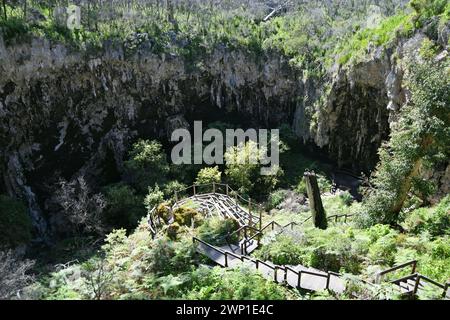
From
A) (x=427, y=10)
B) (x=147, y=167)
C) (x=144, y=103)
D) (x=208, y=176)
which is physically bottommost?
(x=208, y=176)

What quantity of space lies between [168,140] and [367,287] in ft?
92.7

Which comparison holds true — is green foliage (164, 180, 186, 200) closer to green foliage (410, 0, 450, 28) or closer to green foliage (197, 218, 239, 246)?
green foliage (197, 218, 239, 246)

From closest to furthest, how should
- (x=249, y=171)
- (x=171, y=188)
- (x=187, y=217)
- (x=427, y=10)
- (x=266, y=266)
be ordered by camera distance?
(x=266, y=266) → (x=187, y=217) → (x=427, y=10) → (x=171, y=188) → (x=249, y=171)

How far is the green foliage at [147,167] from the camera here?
27938 millimetres


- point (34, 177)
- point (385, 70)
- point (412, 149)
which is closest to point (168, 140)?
point (34, 177)

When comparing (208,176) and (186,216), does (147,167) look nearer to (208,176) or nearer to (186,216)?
(208,176)

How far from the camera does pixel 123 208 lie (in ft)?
84.6

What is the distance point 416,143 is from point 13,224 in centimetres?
2215

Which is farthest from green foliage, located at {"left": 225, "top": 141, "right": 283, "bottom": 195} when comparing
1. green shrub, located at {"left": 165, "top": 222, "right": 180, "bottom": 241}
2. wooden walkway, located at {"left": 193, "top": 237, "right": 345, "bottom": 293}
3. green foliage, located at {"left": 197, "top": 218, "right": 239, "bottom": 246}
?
wooden walkway, located at {"left": 193, "top": 237, "right": 345, "bottom": 293}

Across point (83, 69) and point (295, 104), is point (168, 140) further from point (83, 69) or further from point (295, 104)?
point (295, 104)

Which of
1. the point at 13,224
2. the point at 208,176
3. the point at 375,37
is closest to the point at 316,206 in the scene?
the point at 208,176

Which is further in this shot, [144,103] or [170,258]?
[144,103]

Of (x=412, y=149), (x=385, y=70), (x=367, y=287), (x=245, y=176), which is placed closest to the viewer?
(x=367, y=287)

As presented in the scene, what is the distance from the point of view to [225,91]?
3775cm
